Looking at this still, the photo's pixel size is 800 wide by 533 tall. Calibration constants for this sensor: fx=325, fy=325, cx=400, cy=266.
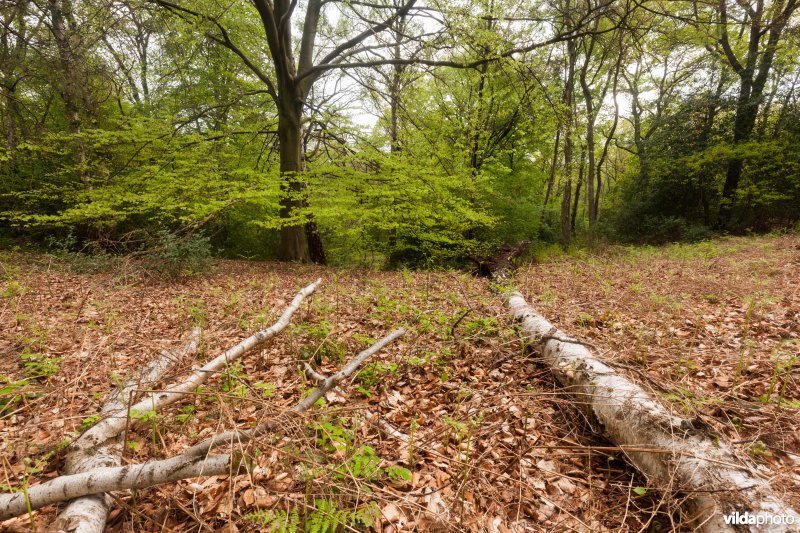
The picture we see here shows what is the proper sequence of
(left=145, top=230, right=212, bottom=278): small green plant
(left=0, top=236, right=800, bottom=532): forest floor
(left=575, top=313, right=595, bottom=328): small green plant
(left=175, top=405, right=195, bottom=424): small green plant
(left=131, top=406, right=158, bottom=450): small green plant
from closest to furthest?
(left=0, top=236, right=800, bottom=532): forest floor
(left=131, top=406, right=158, bottom=450): small green plant
(left=175, top=405, right=195, bottom=424): small green plant
(left=575, top=313, right=595, bottom=328): small green plant
(left=145, top=230, right=212, bottom=278): small green plant

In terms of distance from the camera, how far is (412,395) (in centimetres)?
327

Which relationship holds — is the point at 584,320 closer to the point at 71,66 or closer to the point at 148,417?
the point at 148,417

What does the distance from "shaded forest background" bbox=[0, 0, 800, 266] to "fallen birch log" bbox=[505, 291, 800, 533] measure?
17.7 ft

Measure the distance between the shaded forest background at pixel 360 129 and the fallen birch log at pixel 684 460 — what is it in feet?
17.7

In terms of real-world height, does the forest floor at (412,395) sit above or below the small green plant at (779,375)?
below

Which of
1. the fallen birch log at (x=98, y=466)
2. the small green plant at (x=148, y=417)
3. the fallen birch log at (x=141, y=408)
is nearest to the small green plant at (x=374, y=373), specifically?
the fallen birch log at (x=141, y=408)

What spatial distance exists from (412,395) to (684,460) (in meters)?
2.06

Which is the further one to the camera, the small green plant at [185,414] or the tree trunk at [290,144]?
the tree trunk at [290,144]

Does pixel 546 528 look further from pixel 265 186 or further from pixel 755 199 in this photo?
pixel 755 199

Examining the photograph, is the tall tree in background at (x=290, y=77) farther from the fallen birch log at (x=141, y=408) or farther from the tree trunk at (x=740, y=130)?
the tree trunk at (x=740, y=130)

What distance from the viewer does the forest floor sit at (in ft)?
6.46

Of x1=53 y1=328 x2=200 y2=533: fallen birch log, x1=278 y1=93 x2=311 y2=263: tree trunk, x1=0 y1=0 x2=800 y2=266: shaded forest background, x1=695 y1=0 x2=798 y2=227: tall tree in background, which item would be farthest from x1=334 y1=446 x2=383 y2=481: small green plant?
x1=695 y1=0 x2=798 y2=227: tall tree in background

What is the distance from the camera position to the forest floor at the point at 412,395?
1.97 meters

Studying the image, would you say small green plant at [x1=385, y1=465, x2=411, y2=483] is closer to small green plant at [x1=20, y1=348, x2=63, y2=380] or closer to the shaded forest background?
small green plant at [x1=20, y1=348, x2=63, y2=380]
